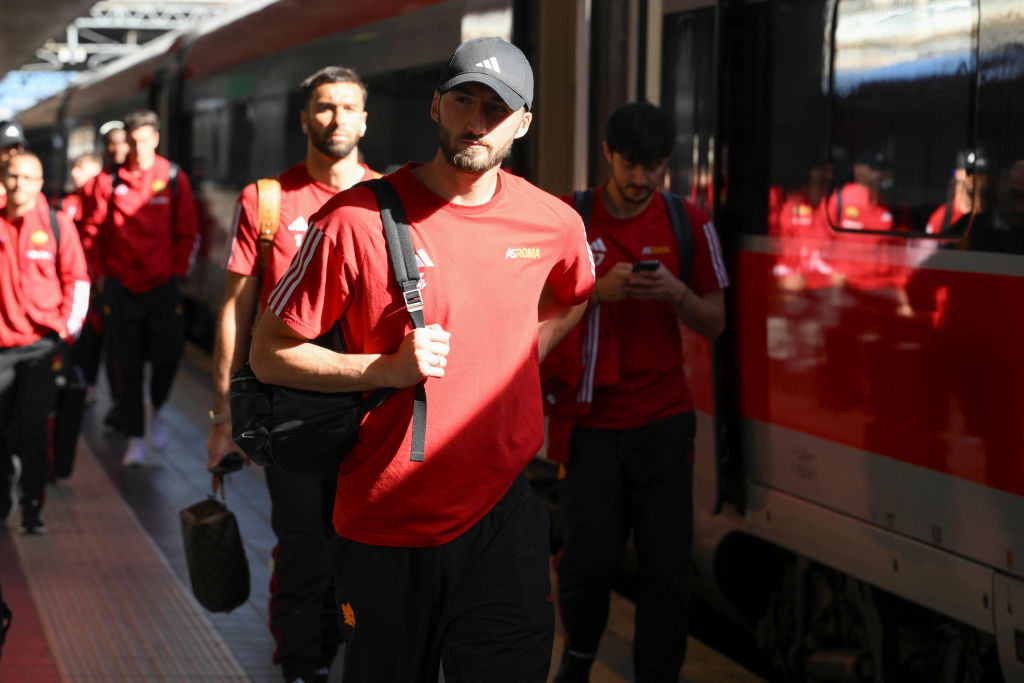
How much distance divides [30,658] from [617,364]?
7.84 ft

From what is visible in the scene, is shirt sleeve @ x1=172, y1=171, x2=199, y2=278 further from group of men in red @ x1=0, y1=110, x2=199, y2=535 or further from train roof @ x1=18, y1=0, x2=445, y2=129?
train roof @ x1=18, y1=0, x2=445, y2=129

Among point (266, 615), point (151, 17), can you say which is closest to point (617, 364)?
point (266, 615)

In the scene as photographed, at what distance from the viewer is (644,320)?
175 inches

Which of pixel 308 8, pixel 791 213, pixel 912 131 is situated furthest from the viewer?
pixel 308 8

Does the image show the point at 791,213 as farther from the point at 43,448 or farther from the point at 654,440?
the point at 43,448

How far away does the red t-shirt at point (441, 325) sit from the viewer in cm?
287

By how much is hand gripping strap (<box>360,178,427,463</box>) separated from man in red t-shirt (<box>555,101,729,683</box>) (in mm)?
1482

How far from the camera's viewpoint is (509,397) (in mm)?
2990

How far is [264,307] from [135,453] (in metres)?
4.61

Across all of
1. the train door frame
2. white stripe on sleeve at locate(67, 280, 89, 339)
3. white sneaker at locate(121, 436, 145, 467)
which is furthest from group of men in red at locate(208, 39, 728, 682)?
white sneaker at locate(121, 436, 145, 467)

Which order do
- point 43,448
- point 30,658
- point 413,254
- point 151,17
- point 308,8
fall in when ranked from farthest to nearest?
point 151,17
point 308,8
point 43,448
point 30,658
point 413,254

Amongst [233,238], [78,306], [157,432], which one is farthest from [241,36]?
[233,238]

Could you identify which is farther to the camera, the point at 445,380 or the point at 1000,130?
the point at 1000,130

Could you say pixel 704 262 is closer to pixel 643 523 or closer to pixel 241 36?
pixel 643 523
